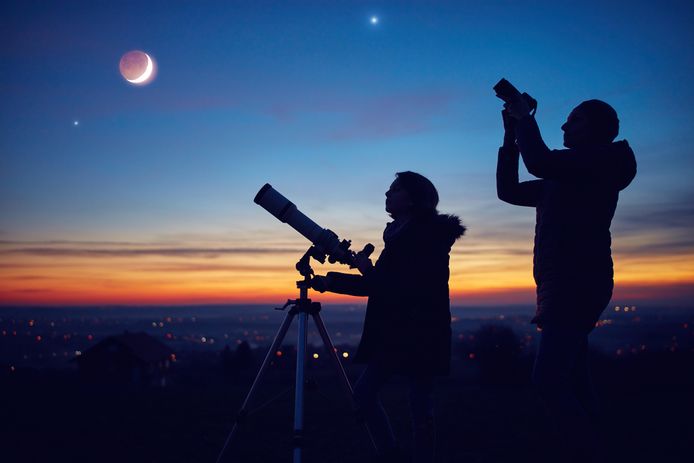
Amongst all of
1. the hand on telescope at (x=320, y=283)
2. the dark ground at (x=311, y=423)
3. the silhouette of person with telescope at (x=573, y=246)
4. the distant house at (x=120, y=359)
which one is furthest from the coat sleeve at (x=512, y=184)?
the distant house at (x=120, y=359)

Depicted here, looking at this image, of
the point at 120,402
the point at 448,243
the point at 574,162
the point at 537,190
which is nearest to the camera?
the point at 574,162

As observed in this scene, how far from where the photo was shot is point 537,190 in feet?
11.3

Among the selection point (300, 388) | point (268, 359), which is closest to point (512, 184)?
point (300, 388)

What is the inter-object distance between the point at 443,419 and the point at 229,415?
2.64 metres

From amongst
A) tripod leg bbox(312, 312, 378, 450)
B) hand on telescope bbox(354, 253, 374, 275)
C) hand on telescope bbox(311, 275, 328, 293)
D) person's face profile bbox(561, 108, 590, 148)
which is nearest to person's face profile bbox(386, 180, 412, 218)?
hand on telescope bbox(354, 253, 374, 275)

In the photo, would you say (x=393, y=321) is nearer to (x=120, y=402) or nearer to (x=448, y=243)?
(x=448, y=243)

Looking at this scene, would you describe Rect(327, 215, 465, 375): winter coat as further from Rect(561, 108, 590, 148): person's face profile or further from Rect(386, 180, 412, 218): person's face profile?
Rect(561, 108, 590, 148): person's face profile

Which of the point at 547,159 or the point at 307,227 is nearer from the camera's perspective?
the point at 547,159

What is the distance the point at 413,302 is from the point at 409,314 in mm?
88

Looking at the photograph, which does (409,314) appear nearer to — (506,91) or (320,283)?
(320,283)

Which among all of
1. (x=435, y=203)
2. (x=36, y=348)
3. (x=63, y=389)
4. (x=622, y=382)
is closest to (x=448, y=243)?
(x=435, y=203)

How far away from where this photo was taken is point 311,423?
608 centimetres

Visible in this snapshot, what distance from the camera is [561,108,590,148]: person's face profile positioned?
10.3 ft

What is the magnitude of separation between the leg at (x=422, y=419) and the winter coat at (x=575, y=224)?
101cm
